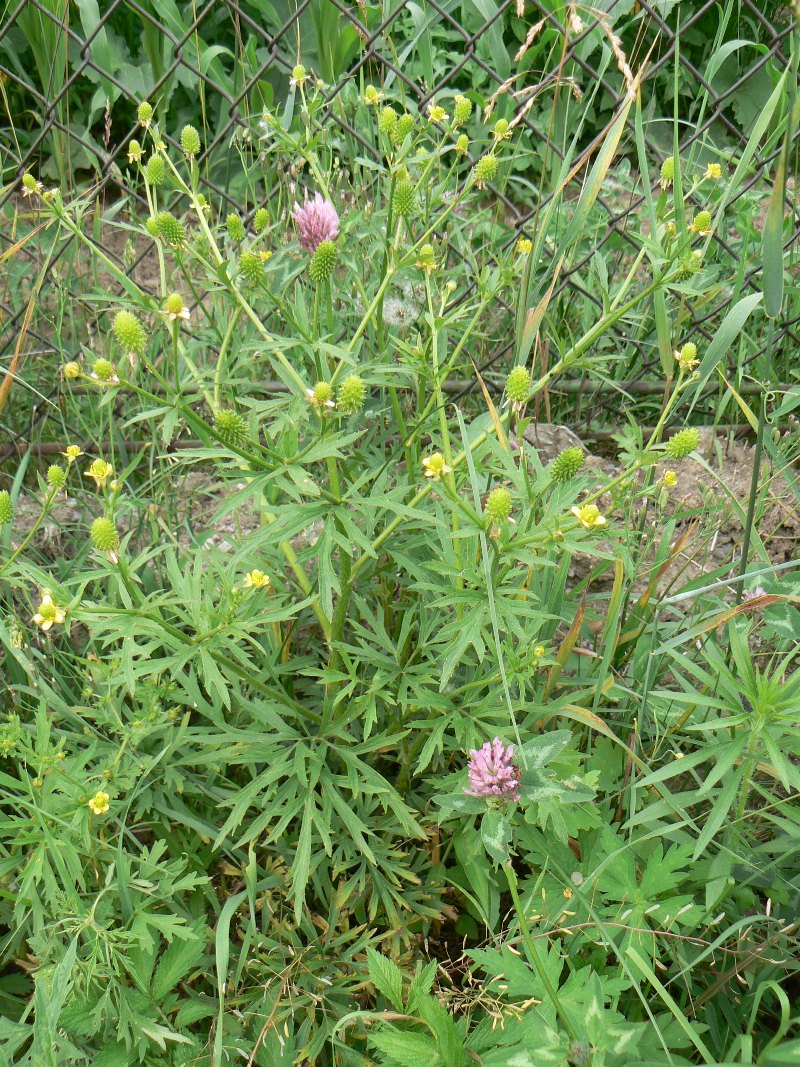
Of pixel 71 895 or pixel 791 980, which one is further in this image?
pixel 791 980

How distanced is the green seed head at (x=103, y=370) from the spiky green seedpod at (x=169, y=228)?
0.22 metres

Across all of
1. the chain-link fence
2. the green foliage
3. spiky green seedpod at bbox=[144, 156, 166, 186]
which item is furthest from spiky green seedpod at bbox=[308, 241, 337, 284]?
the chain-link fence

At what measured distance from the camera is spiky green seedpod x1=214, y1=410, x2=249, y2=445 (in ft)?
4.58

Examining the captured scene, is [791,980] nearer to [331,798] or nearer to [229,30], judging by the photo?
[331,798]

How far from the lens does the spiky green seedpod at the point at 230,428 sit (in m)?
1.40

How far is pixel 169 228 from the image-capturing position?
156 cm

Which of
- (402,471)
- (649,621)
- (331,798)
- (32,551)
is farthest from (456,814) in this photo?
(32,551)

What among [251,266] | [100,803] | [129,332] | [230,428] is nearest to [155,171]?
[251,266]

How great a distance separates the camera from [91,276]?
2.92m

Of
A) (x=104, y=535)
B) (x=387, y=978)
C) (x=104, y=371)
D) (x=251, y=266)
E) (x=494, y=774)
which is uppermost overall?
(x=251, y=266)

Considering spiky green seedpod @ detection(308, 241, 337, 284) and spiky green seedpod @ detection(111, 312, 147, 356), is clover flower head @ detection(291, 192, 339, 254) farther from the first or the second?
spiky green seedpod @ detection(111, 312, 147, 356)

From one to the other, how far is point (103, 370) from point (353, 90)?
1.86 meters

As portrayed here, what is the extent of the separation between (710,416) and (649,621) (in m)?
1.14

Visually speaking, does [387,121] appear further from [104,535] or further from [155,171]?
[104,535]
